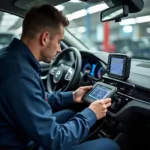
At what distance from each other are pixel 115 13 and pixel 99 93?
22.5 inches

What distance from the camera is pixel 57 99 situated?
2014 millimetres

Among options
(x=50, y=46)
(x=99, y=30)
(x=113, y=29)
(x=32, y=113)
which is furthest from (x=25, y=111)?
(x=113, y=29)

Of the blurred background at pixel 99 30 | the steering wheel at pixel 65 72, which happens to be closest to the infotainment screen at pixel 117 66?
the blurred background at pixel 99 30

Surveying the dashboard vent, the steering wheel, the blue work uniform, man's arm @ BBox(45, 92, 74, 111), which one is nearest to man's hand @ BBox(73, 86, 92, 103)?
man's arm @ BBox(45, 92, 74, 111)

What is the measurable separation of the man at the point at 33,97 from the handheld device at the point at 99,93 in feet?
0.77

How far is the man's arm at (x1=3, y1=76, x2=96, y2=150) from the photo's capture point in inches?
46.6

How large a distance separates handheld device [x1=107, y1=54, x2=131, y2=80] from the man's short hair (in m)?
0.65

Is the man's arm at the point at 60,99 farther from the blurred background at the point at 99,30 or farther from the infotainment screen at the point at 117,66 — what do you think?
the blurred background at the point at 99,30

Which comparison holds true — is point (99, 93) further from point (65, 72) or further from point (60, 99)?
point (65, 72)

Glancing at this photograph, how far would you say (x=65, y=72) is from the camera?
2615mm

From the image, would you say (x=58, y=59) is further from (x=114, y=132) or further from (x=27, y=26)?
(x=27, y=26)

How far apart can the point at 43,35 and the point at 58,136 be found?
497 millimetres

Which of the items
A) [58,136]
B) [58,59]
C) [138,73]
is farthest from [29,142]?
[58,59]

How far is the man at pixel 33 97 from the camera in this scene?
119 cm
